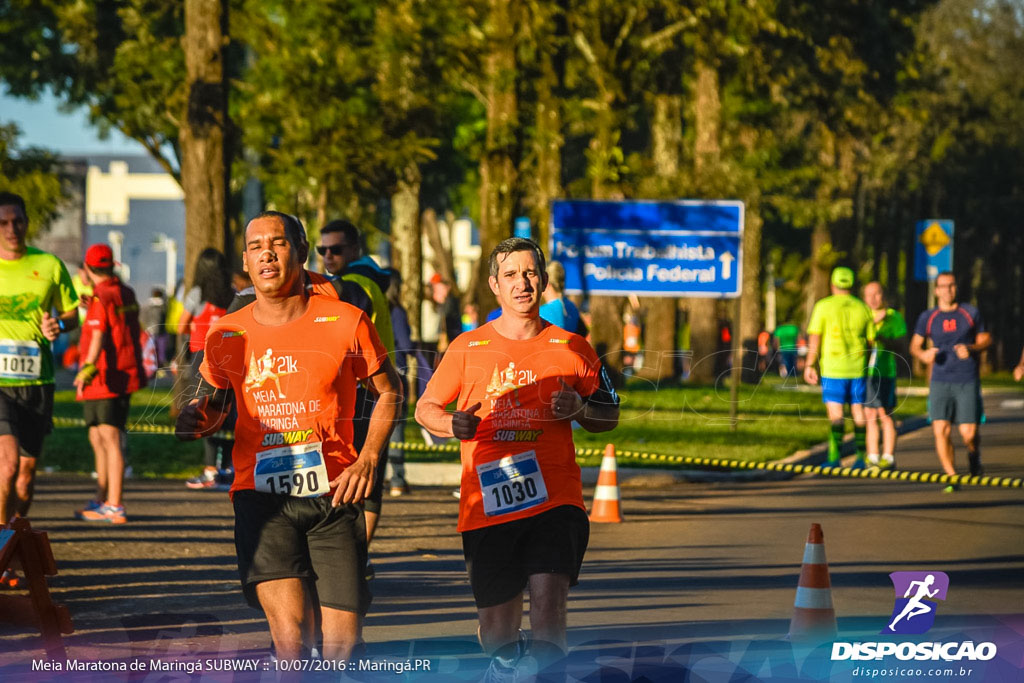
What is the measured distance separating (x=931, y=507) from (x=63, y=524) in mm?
7413

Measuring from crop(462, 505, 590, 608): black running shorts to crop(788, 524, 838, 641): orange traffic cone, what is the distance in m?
2.24

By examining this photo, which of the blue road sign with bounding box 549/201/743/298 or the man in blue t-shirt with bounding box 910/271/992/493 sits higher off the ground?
the blue road sign with bounding box 549/201/743/298

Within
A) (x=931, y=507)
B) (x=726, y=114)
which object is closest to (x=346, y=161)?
(x=726, y=114)

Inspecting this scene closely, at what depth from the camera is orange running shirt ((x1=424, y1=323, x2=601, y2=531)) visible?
599cm

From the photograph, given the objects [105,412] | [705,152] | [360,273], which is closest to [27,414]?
[360,273]

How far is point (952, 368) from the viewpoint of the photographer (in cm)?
1579

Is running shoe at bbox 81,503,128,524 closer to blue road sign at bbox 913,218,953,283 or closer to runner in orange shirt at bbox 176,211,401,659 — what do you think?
runner in orange shirt at bbox 176,211,401,659

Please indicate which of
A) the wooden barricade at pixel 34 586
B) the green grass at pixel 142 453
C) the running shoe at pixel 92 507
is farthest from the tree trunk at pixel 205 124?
the wooden barricade at pixel 34 586

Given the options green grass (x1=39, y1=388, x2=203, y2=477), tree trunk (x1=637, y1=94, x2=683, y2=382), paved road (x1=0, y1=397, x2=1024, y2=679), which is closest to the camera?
paved road (x1=0, y1=397, x2=1024, y2=679)

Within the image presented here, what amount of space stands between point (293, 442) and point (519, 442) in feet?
2.71

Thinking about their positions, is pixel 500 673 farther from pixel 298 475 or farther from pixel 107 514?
pixel 107 514

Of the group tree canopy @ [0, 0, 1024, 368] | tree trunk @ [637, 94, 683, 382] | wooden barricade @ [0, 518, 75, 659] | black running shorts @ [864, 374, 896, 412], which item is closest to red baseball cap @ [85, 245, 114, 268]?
wooden barricade @ [0, 518, 75, 659]

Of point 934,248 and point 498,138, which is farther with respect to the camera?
point 934,248

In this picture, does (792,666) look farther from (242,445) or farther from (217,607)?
(217,607)
